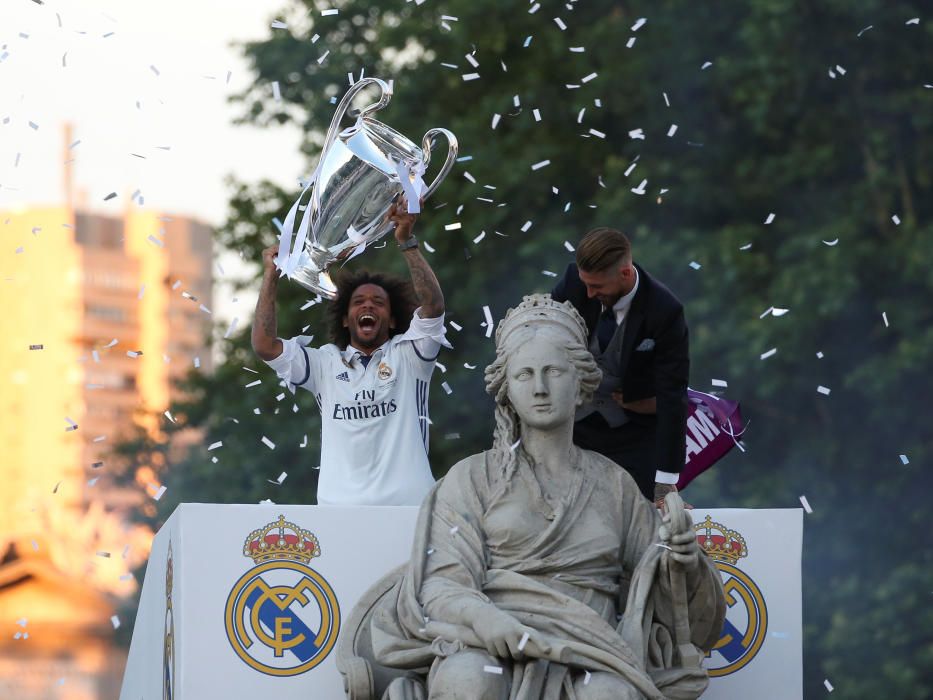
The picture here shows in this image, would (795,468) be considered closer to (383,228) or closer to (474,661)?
(383,228)

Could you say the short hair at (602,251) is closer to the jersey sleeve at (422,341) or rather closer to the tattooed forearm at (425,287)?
the tattooed forearm at (425,287)

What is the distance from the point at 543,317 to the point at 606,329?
900mm

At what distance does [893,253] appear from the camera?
1706cm

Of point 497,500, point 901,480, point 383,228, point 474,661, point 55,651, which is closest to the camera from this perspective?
point 474,661

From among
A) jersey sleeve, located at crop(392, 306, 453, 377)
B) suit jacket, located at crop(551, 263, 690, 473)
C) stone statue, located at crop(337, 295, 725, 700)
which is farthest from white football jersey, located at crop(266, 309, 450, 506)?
stone statue, located at crop(337, 295, 725, 700)

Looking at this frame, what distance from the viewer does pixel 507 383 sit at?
7.79m

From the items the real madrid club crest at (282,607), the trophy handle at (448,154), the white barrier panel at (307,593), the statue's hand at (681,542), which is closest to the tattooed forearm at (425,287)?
the trophy handle at (448,154)

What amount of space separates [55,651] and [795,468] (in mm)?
24162

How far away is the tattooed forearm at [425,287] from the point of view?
353 inches

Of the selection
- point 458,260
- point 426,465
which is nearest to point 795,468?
point 458,260

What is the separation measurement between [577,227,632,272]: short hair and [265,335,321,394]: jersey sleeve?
4.84ft

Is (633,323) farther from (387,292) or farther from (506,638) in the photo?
(506,638)

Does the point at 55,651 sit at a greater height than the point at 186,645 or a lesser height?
greater

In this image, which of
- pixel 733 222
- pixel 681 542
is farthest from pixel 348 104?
pixel 733 222
